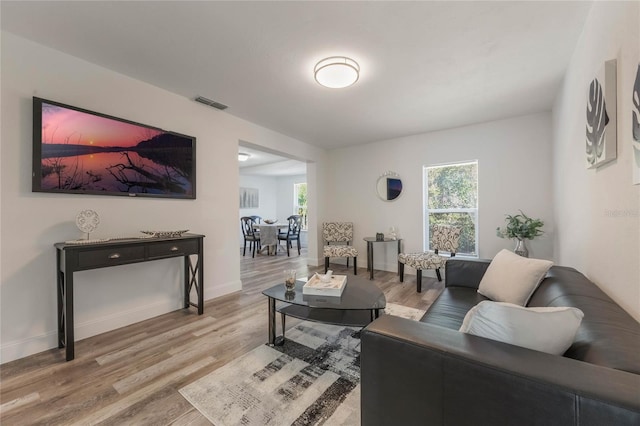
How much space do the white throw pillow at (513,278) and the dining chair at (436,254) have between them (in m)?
1.49

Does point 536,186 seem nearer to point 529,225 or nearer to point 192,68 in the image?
point 529,225

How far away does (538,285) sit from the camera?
1726mm

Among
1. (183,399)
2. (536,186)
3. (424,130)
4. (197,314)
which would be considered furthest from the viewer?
(424,130)

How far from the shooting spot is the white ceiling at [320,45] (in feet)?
5.75

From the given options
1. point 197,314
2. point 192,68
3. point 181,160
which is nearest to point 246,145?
point 181,160

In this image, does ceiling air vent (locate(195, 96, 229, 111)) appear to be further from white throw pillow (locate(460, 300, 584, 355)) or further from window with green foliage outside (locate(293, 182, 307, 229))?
window with green foliage outside (locate(293, 182, 307, 229))

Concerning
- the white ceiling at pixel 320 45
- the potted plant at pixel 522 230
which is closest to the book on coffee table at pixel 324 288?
the white ceiling at pixel 320 45

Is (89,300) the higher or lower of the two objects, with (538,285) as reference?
lower

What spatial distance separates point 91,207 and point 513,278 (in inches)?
137

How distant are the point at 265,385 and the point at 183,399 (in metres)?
0.48

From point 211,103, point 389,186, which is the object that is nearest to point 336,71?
point 211,103

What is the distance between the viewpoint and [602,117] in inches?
56.9

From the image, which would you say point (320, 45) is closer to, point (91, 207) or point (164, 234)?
point (164, 234)

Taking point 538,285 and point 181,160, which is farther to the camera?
point 181,160
